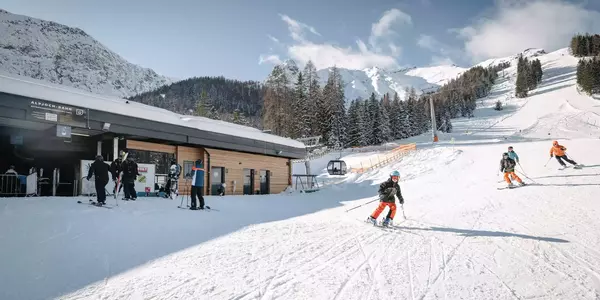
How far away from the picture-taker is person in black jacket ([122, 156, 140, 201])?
35.8 feet

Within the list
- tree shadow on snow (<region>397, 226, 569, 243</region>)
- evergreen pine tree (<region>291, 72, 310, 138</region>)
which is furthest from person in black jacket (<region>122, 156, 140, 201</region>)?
evergreen pine tree (<region>291, 72, 310, 138</region>)

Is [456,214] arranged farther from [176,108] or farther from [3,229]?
[176,108]

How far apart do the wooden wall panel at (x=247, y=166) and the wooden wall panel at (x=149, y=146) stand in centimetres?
220

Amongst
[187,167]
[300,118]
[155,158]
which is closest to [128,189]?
[155,158]

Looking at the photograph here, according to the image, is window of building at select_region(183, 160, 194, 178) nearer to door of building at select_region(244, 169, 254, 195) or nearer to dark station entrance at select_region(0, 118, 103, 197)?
dark station entrance at select_region(0, 118, 103, 197)

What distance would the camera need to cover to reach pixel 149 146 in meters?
15.1

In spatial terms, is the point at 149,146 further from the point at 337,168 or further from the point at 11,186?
the point at 337,168

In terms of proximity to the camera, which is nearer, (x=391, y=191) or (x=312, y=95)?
(x=391, y=191)

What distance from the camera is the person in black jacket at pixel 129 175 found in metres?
10.9

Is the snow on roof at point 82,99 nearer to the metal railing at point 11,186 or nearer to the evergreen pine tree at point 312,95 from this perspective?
the metal railing at point 11,186

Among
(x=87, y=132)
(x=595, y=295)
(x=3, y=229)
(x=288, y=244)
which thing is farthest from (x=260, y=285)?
(x=87, y=132)

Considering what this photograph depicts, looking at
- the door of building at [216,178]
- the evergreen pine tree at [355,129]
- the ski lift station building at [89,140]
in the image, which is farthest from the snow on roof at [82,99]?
the evergreen pine tree at [355,129]

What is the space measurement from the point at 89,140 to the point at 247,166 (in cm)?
890

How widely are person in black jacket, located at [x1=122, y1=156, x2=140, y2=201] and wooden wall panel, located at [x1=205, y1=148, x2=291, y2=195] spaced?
670 centimetres
